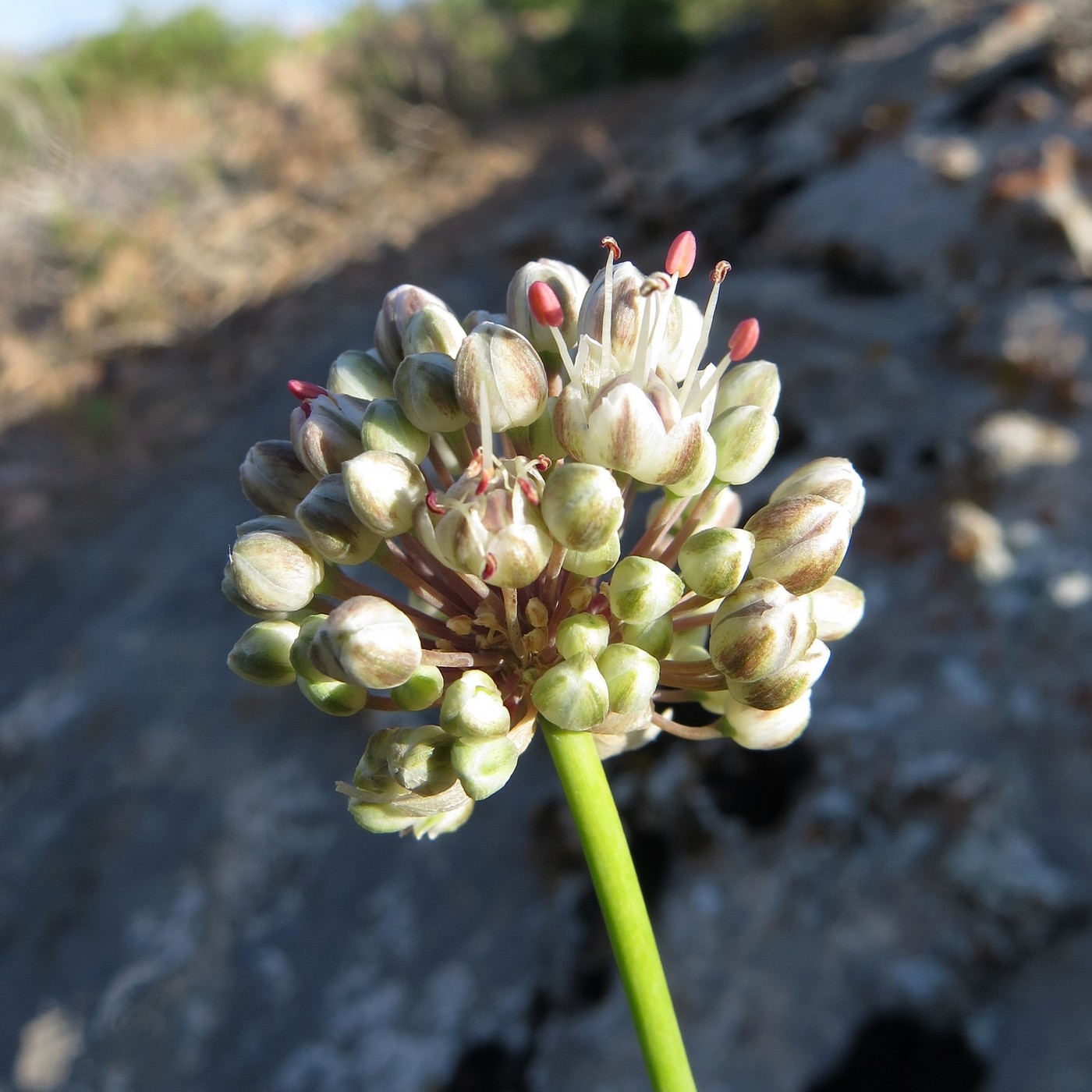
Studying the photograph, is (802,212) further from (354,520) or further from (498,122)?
(498,122)

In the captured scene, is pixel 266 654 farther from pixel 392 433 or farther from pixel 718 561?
pixel 718 561

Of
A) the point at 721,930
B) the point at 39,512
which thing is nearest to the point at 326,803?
the point at 721,930

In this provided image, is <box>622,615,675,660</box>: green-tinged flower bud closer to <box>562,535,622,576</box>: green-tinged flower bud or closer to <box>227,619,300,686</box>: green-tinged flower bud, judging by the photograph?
<box>562,535,622,576</box>: green-tinged flower bud

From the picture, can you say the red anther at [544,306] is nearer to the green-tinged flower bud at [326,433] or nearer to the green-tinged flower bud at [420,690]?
the green-tinged flower bud at [326,433]

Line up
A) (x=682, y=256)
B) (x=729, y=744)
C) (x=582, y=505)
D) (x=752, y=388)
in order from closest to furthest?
(x=582, y=505), (x=682, y=256), (x=752, y=388), (x=729, y=744)

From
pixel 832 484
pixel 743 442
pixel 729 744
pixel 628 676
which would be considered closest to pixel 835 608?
pixel 832 484
